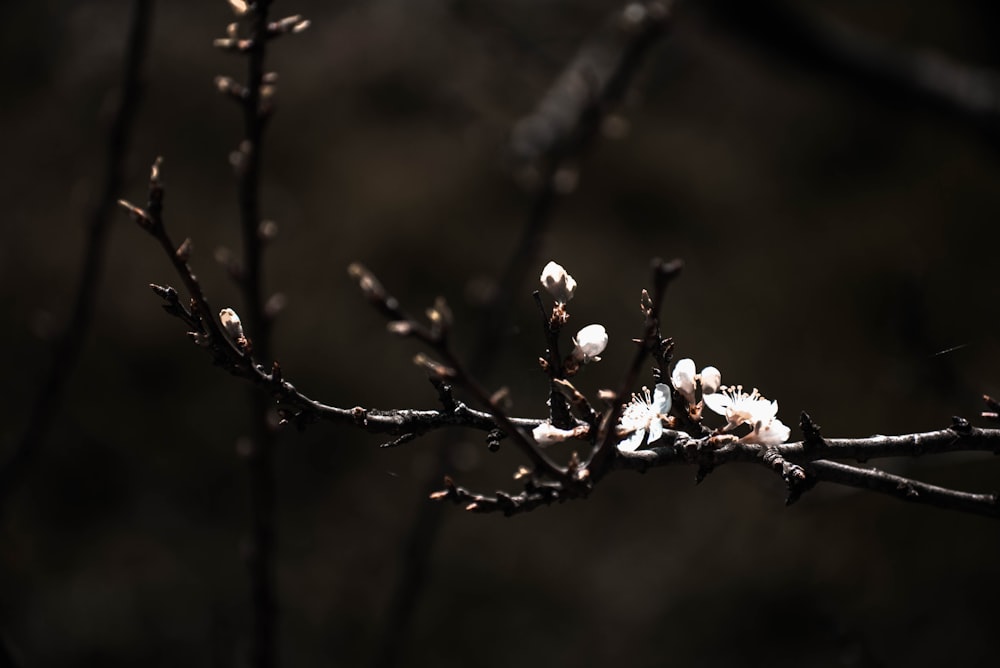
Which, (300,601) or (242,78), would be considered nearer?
(300,601)

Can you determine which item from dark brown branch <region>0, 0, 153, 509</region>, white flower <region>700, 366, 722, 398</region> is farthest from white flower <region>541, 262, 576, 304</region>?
dark brown branch <region>0, 0, 153, 509</region>

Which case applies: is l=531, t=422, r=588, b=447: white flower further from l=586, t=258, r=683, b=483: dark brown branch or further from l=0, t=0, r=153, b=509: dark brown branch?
l=0, t=0, r=153, b=509: dark brown branch

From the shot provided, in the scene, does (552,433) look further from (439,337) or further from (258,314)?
(258,314)

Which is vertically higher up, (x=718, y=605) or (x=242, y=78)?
(x=242, y=78)

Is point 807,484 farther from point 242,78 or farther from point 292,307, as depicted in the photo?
point 242,78

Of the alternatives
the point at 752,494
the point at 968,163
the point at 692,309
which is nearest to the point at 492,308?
the point at 752,494

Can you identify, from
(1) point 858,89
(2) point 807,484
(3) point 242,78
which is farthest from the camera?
(3) point 242,78
